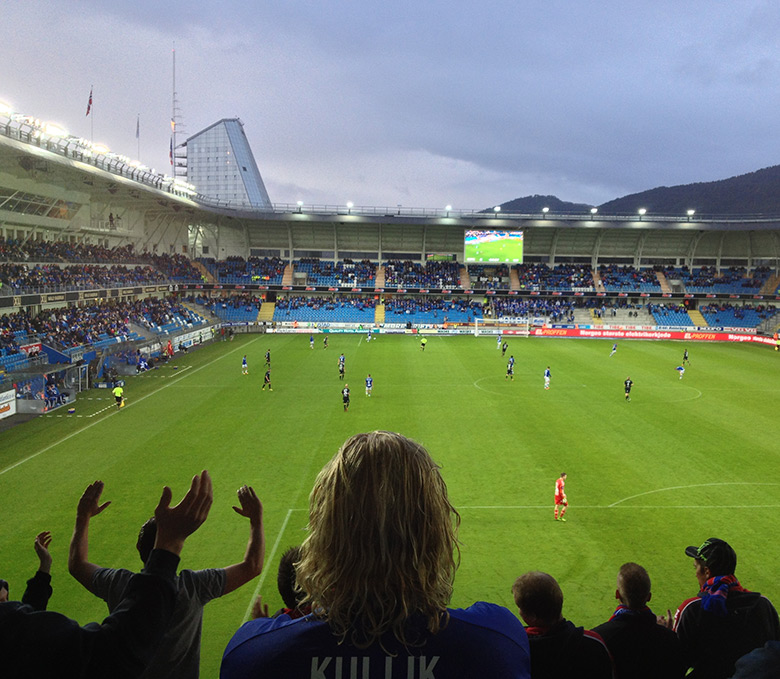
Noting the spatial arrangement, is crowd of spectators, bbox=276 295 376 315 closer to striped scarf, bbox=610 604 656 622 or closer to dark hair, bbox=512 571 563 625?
striped scarf, bbox=610 604 656 622

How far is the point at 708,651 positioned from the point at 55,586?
1103cm

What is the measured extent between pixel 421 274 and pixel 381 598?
219ft

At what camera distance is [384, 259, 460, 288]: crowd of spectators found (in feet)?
217

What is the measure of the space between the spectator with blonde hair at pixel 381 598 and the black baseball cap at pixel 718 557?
3708 millimetres

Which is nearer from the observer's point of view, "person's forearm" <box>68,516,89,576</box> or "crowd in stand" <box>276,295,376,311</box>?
"person's forearm" <box>68,516,89,576</box>

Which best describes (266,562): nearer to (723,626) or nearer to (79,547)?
(79,547)

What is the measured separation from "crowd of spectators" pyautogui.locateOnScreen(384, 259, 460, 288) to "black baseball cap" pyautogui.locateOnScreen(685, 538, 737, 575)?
6135cm

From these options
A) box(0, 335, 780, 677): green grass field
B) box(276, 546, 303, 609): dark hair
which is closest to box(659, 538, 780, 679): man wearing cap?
box(276, 546, 303, 609): dark hair

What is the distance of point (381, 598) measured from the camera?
167 centimetres

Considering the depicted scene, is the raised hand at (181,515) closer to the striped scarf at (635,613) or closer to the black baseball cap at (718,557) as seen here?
the striped scarf at (635,613)

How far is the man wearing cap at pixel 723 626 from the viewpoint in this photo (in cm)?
388

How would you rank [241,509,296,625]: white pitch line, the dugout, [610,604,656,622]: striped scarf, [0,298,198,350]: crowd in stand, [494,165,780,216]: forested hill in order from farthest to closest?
[494,165,780,216]: forested hill
[0,298,198,350]: crowd in stand
the dugout
[241,509,296,625]: white pitch line
[610,604,656,622]: striped scarf

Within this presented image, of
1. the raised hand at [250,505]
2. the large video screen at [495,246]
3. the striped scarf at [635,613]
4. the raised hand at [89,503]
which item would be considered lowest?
the striped scarf at [635,613]

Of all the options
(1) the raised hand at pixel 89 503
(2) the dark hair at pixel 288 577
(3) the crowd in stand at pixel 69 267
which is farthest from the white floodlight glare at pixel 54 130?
(2) the dark hair at pixel 288 577
